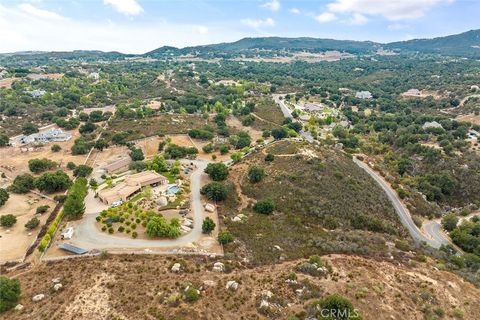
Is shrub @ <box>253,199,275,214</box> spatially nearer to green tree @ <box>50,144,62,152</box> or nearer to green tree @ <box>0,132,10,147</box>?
green tree @ <box>50,144,62,152</box>

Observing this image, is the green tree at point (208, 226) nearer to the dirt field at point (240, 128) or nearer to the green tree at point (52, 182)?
the green tree at point (52, 182)

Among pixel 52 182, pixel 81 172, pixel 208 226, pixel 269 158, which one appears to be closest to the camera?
pixel 208 226

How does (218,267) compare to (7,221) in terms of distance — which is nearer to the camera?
(218,267)

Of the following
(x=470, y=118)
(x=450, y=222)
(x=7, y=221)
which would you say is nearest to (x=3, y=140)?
(x=7, y=221)

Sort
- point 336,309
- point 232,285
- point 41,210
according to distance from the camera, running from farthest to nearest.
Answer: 1. point 41,210
2. point 232,285
3. point 336,309

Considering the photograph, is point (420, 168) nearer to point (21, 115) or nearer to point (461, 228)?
point (461, 228)

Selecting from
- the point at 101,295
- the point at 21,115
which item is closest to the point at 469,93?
the point at 101,295

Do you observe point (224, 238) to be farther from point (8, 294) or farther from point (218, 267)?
point (8, 294)

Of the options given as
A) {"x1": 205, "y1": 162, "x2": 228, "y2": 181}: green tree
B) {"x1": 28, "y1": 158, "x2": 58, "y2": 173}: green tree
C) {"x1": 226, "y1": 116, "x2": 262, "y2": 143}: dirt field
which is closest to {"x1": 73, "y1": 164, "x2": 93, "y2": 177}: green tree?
{"x1": 28, "y1": 158, "x2": 58, "y2": 173}: green tree

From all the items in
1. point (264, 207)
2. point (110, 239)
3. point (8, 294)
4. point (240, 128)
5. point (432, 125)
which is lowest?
point (240, 128)
